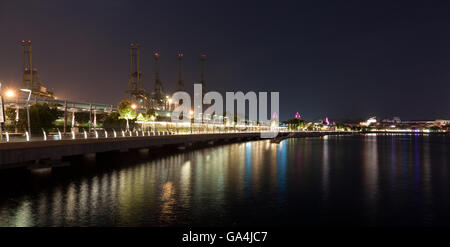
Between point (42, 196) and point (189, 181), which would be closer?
point (42, 196)

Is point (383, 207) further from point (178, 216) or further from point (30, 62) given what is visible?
point (30, 62)

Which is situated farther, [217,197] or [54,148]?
[54,148]

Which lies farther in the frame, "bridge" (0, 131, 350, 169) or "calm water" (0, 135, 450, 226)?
"bridge" (0, 131, 350, 169)

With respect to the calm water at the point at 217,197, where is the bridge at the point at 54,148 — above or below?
above

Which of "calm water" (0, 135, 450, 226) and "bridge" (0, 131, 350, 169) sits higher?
"bridge" (0, 131, 350, 169)

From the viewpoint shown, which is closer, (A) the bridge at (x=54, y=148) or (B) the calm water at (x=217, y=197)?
(B) the calm water at (x=217, y=197)

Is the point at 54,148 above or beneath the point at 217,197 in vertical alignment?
above
